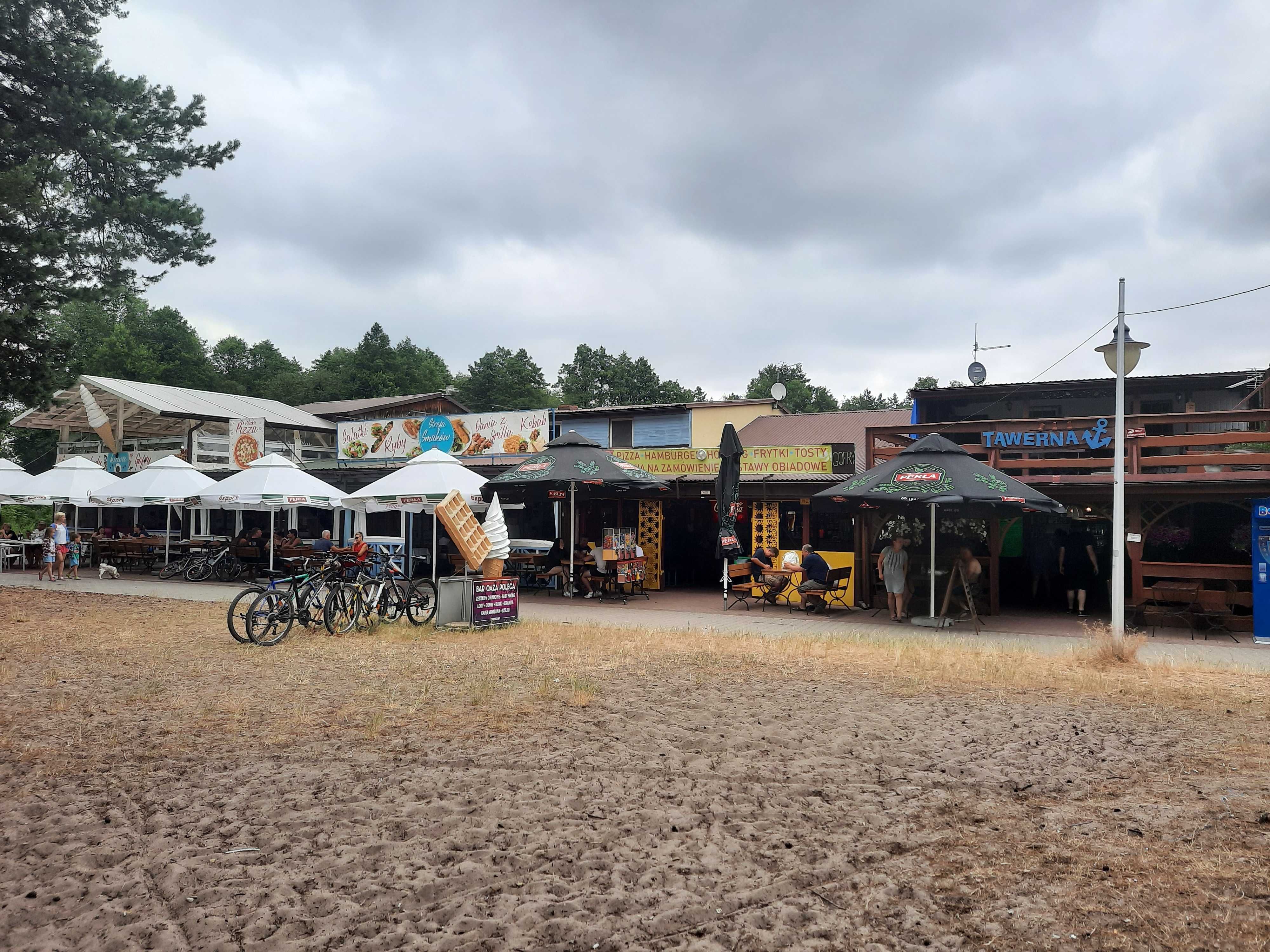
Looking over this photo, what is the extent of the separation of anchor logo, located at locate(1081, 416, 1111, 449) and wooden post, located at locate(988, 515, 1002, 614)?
5.87 feet

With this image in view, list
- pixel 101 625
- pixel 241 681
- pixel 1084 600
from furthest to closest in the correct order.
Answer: pixel 1084 600 → pixel 101 625 → pixel 241 681

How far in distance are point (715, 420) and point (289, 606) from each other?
1555 cm

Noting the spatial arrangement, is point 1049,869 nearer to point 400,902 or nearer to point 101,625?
point 400,902

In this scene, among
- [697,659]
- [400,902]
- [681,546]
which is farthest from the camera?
[681,546]

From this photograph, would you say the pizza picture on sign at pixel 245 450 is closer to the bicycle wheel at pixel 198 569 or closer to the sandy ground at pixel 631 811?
the bicycle wheel at pixel 198 569

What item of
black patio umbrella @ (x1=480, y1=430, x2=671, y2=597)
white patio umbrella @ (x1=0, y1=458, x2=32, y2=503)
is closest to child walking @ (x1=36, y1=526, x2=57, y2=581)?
white patio umbrella @ (x1=0, y1=458, x2=32, y2=503)

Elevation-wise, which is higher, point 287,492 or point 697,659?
point 287,492

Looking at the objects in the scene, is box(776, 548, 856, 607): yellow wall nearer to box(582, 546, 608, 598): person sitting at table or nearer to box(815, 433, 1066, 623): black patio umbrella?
box(815, 433, 1066, 623): black patio umbrella

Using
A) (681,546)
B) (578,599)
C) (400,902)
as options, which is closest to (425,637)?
(578,599)

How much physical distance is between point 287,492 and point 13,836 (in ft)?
44.7

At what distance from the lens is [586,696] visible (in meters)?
6.90

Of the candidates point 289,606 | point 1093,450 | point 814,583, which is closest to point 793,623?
point 814,583

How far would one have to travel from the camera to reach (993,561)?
13.5 metres

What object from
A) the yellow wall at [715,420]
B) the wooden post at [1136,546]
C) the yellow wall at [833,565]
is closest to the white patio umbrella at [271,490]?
the yellow wall at [833,565]
